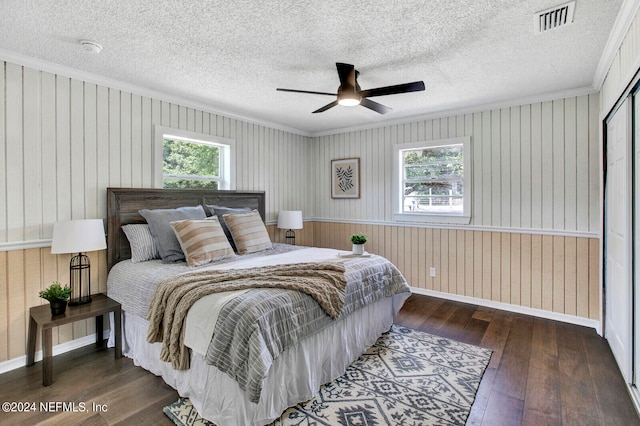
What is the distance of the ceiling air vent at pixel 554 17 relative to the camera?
1932 millimetres

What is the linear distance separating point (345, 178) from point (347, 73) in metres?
2.62

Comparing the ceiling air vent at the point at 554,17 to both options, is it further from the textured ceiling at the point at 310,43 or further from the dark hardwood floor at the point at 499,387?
the dark hardwood floor at the point at 499,387

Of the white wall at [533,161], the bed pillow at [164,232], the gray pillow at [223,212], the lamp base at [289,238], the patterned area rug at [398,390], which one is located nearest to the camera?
the patterned area rug at [398,390]

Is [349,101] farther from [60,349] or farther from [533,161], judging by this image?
[60,349]

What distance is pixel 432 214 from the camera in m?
4.34

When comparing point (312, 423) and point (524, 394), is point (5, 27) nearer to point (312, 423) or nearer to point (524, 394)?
point (312, 423)

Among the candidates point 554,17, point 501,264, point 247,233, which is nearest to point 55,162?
point 247,233

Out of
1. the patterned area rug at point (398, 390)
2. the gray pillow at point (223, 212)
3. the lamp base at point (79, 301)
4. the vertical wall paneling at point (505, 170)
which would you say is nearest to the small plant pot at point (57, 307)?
the lamp base at point (79, 301)

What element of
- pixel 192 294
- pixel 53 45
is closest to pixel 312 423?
pixel 192 294

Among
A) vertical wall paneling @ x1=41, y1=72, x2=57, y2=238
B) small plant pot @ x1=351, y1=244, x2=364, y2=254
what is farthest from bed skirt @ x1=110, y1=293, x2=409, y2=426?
vertical wall paneling @ x1=41, y1=72, x2=57, y2=238

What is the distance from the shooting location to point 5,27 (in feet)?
6.98

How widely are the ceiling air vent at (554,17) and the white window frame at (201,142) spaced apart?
3331 millimetres

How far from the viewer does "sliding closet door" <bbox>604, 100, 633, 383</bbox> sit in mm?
2227

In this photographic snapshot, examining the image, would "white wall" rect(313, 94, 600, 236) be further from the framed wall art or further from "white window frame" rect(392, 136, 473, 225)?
the framed wall art
